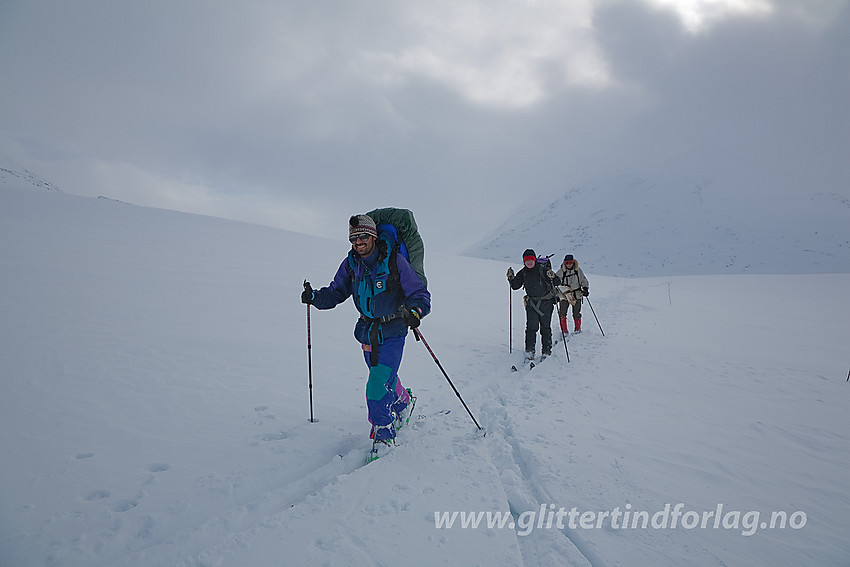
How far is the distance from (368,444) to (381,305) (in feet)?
5.11

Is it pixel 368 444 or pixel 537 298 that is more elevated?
pixel 537 298

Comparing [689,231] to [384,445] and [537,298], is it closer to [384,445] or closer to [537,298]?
[537,298]

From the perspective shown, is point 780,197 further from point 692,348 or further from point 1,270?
point 1,270

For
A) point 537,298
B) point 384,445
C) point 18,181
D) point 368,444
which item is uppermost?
point 18,181

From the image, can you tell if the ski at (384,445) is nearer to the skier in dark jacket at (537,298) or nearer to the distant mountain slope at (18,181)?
the skier in dark jacket at (537,298)

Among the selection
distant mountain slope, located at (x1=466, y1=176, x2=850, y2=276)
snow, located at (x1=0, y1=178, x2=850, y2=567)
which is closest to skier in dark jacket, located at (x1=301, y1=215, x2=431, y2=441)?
snow, located at (x1=0, y1=178, x2=850, y2=567)

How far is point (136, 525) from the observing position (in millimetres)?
2695

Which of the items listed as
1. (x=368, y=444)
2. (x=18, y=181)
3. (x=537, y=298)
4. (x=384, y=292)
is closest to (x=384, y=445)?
(x=368, y=444)

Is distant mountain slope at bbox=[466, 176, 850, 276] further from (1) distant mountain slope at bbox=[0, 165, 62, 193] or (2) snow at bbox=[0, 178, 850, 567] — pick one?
(1) distant mountain slope at bbox=[0, 165, 62, 193]

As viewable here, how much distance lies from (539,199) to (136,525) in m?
155

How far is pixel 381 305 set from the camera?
3.75 meters

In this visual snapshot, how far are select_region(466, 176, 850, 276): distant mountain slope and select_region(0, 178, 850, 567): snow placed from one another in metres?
62.3

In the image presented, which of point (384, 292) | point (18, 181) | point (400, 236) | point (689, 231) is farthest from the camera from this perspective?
point (689, 231)

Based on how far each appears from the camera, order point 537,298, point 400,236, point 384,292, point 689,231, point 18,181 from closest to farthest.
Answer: point 384,292, point 400,236, point 537,298, point 18,181, point 689,231
